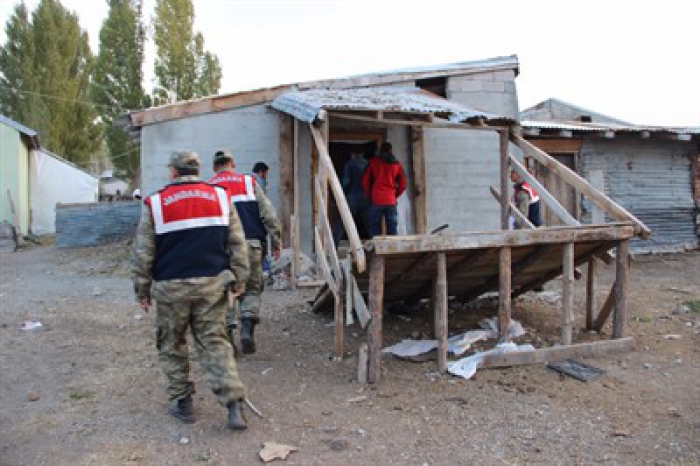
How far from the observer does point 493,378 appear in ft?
15.2

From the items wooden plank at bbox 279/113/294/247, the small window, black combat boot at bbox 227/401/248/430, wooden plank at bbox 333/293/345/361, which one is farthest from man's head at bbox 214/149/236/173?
the small window

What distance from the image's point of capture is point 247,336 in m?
5.20

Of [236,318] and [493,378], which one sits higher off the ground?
[236,318]

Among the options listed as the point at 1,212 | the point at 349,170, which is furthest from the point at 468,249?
the point at 1,212

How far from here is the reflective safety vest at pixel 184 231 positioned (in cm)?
358

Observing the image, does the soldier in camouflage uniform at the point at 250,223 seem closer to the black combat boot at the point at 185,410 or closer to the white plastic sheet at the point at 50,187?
the black combat boot at the point at 185,410

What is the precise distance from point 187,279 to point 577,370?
127 inches

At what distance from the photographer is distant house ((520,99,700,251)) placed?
40.3 ft

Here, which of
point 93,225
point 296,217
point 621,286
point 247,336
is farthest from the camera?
point 93,225

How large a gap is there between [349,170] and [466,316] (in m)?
3.16

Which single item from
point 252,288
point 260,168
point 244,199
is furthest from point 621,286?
point 260,168

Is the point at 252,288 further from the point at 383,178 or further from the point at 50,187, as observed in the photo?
the point at 50,187

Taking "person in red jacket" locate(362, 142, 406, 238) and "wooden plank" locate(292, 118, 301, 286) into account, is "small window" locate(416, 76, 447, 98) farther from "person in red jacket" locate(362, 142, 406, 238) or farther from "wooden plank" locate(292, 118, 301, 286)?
"person in red jacket" locate(362, 142, 406, 238)

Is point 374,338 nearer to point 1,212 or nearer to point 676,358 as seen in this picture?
point 676,358
